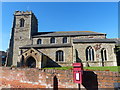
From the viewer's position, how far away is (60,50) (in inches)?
939

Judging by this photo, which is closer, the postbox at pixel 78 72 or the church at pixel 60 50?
the postbox at pixel 78 72

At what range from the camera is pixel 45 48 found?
24.4 metres

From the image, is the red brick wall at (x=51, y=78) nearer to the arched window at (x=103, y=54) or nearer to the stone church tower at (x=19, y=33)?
the arched window at (x=103, y=54)

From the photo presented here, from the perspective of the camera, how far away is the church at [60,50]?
21484 millimetres

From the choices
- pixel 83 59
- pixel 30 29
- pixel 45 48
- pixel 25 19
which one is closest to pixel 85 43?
pixel 83 59

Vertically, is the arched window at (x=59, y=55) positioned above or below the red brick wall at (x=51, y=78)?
above

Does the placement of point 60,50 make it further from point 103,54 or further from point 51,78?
point 51,78

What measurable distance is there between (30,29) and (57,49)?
1080 centimetres

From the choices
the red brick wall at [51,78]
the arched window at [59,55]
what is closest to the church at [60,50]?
the arched window at [59,55]

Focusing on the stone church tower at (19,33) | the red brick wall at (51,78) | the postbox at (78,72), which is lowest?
the red brick wall at (51,78)

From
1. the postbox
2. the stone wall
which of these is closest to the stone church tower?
the stone wall

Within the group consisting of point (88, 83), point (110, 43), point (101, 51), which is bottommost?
point (88, 83)

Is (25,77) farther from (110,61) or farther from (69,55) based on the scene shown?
(110,61)

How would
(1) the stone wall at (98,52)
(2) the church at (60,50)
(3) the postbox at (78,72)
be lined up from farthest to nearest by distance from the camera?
(2) the church at (60,50) < (1) the stone wall at (98,52) < (3) the postbox at (78,72)
